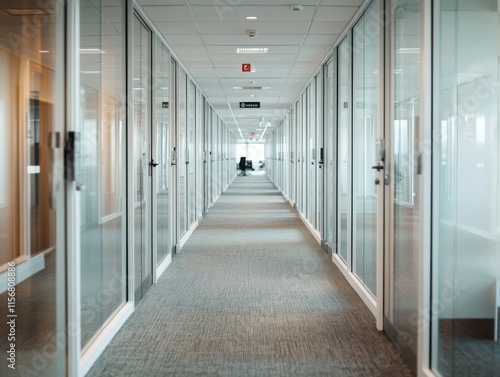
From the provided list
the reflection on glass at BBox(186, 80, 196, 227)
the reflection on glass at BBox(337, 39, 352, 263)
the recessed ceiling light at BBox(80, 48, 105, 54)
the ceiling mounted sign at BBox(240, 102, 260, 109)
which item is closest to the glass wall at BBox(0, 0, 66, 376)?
the recessed ceiling light at BBox(80, 48, 105, 54)

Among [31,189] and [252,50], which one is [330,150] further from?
[31,189]

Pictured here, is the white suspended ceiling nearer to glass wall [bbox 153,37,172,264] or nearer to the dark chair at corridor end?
glass wall [bbox 153,37,172,264]

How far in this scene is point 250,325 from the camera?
429 centimetres

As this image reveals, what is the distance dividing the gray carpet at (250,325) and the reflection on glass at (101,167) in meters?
0.32

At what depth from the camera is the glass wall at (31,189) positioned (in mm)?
2967

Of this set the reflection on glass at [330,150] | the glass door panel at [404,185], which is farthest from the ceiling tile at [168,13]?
the reflection on glass at [330,150]

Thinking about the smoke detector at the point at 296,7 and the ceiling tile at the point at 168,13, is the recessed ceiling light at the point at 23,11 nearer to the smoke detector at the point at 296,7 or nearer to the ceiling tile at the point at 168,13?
the ceiling tile at the point at 168,13

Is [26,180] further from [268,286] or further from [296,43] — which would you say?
[296,43]

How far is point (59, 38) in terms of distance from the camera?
2.93m

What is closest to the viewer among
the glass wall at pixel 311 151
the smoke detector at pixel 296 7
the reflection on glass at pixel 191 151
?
the smoke detector at pixel 296 7

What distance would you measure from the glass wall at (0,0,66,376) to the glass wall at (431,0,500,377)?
2034 mm

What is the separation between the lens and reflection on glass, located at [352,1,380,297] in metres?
4.93

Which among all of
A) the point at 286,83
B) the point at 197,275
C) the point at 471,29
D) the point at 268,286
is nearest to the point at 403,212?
the point at 471,29

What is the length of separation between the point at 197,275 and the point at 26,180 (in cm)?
213
